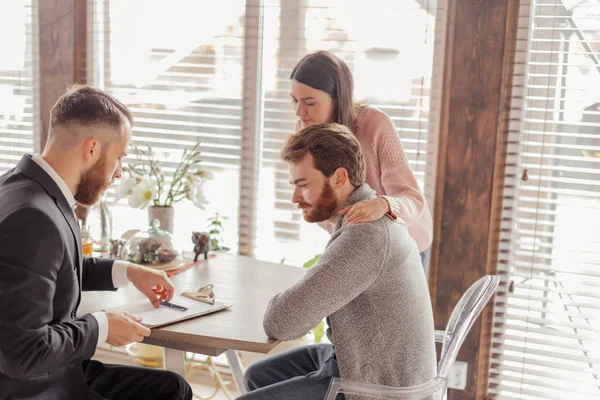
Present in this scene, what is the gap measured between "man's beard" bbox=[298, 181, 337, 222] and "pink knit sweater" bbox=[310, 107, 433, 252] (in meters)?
0.44

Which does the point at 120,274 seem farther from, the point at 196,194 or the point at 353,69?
the point at 353,69

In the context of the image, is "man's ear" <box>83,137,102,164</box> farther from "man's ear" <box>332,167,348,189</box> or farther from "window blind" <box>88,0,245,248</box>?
"window blind" <box>88,0,245,248</box>

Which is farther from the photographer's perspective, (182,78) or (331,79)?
(182,78)

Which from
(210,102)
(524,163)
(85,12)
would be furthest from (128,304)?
(85,12)

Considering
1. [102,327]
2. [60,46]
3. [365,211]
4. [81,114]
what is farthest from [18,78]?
[365,211]

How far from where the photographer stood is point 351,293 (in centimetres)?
182

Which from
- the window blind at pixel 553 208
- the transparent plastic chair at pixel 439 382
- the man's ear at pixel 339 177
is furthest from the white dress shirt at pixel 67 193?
the window blind at pixel 553 208

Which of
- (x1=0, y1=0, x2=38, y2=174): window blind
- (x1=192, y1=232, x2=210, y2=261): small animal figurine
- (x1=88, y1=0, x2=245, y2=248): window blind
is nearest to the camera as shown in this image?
(x1=192, y1=232, x2=210, y2=261): small animal figurine

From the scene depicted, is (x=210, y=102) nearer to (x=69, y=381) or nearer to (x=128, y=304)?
(x=128, y=304)

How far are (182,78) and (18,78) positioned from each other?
34.7 inches

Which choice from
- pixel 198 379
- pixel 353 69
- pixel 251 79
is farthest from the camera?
pixel 198 379

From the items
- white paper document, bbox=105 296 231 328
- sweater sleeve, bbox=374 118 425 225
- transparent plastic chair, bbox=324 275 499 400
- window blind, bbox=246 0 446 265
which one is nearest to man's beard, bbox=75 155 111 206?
white paper document, bbox=105 296 231 328

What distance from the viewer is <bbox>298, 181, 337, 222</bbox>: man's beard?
6.62ft

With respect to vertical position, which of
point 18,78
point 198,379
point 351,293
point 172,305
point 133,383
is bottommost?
point 198,379
